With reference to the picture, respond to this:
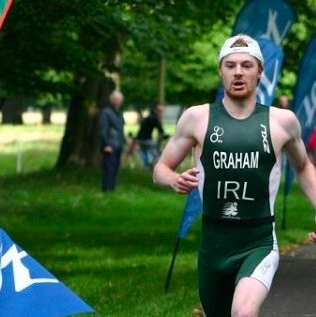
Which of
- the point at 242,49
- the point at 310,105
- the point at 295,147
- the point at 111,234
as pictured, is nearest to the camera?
the point at 242,49

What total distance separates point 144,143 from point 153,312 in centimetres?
2201

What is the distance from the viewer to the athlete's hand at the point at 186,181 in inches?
240

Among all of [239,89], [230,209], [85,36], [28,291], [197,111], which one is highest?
[85,36]

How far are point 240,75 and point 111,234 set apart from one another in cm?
965

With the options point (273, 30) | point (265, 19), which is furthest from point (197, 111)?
point (273, 30)

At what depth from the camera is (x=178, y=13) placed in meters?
21.8

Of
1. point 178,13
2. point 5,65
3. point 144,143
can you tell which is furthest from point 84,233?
point 144,143

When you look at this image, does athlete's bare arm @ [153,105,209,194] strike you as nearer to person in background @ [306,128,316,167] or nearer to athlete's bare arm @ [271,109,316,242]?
athlete's bare arm @ [271,109,316,242]

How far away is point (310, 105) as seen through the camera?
1469cm

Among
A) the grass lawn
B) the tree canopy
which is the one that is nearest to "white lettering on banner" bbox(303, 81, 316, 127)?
the grass lawn

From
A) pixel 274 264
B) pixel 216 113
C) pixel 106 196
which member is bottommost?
pixel 106 196

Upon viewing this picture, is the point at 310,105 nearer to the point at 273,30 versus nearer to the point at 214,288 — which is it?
the point at 273,30

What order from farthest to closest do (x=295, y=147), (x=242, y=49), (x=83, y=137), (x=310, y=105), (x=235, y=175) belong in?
(x=83, y=137) → (x=310, y=105) → (x=295, y=147) → (x=242, y=49) → (x=235, y=175)

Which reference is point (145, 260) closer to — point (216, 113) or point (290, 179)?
point (290, 179)
